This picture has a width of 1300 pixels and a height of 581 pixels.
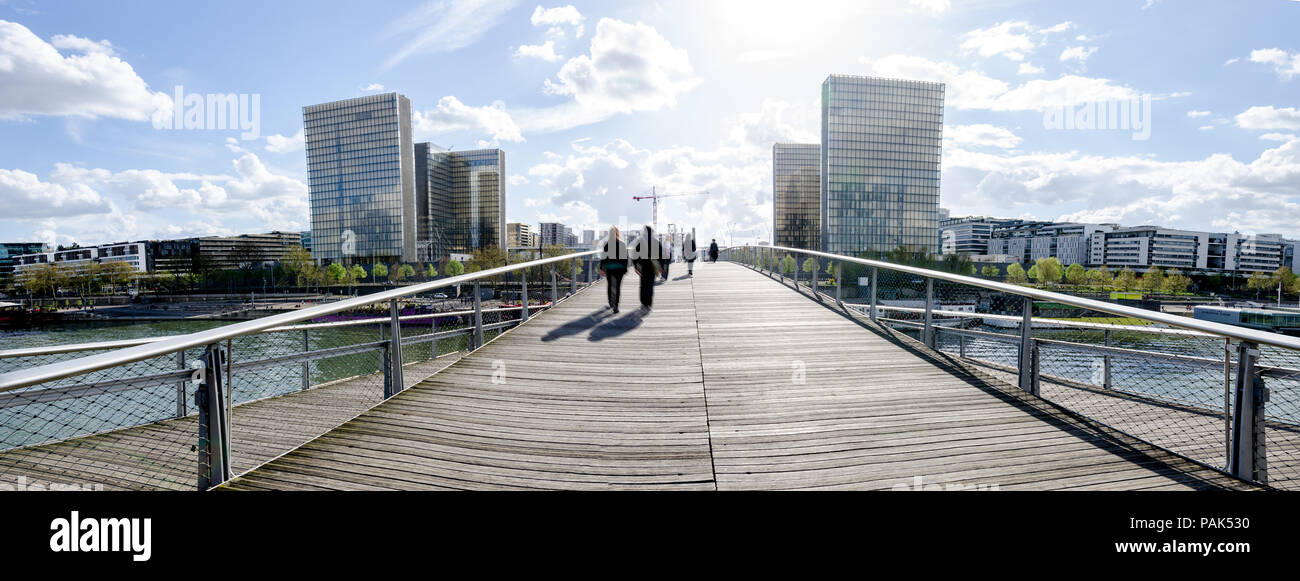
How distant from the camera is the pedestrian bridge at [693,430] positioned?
8.77 ft

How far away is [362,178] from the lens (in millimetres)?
105188

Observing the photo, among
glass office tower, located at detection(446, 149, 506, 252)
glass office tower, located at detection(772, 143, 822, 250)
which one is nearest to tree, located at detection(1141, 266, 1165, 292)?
glass office tower, located at detection(772, 143, 822, 250)

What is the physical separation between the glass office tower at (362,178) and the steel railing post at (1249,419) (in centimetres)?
11420

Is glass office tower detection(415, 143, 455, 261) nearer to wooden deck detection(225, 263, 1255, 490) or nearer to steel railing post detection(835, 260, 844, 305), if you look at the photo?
steel railing post detection(835, 260, 844, 305)

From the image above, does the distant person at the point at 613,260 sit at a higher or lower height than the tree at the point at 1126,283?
higher

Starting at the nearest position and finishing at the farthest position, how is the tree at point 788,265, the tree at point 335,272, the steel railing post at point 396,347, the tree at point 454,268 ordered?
the steel railing post at point 396,347 → the tree at point 788,265 → the tree at point 335,272 → the tree at point 454,268

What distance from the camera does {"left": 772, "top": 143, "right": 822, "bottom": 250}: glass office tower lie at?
12531 centimetres

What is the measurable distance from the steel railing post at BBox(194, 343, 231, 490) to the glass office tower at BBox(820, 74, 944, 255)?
10023cm

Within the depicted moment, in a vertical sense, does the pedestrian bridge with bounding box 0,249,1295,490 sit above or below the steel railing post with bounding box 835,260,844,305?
below

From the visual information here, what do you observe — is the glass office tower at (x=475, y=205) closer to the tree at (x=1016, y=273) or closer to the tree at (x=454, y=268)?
the tree at (x=454, y=268)

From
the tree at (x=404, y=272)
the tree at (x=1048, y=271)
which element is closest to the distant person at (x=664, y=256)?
the tree at (x=1048, y=271)
